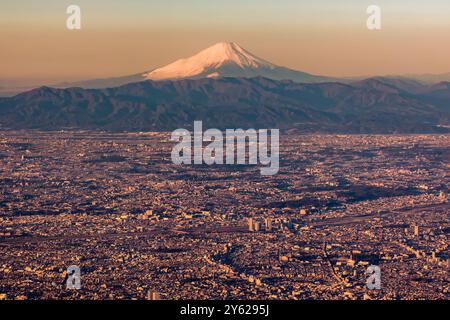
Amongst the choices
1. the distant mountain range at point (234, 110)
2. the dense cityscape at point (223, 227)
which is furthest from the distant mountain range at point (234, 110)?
the dense cityscape at point (223, 227)

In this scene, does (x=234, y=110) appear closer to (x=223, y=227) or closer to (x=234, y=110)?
(x=234, y=110)

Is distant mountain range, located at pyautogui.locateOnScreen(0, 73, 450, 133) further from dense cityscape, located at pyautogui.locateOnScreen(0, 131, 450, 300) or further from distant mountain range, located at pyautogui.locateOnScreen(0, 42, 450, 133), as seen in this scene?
dense cityscape, located at pyautogui.locateOnScreen(0, 131, 450, 300)

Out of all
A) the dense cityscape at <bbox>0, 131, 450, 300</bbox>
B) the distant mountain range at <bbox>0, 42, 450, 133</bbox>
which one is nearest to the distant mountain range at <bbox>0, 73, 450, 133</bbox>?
the distant mountain range at <bbox>0, 42, 450, 133</bbox>

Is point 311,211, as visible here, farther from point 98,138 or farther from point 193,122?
point 193,122

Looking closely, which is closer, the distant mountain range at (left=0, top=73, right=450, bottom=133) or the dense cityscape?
the dense cityscape

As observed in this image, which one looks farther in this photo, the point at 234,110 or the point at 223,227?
the point at 234,110

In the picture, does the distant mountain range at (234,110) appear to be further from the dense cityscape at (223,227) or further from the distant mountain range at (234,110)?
the dense cityscape at (223,227)

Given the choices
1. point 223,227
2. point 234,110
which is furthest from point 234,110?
point 223,227
